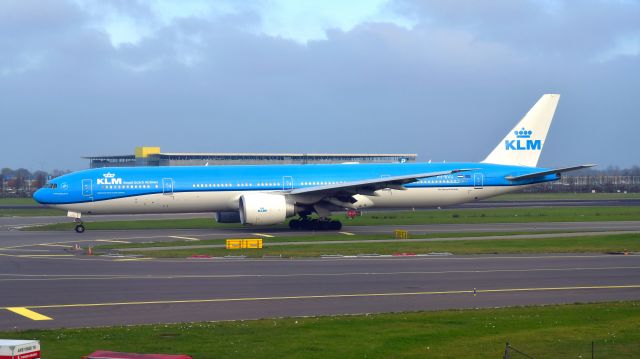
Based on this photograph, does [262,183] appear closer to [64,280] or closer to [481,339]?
[64,280]

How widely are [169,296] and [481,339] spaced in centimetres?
960

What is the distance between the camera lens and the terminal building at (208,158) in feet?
324

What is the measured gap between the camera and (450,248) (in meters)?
33.4

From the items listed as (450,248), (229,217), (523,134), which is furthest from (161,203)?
(523,134)

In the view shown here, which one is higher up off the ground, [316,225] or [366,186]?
[366,186]

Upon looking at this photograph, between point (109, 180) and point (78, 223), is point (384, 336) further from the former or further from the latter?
point (78, 223)

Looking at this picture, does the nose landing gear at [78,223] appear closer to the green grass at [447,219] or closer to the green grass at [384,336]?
the green grass at [447,219]

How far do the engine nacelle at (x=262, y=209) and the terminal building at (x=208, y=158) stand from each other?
1985 inches

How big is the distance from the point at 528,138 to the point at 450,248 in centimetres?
1988

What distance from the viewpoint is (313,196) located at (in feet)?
143

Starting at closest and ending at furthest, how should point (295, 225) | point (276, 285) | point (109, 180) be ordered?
point (276, 285), point (109, 180), point (295, 225)

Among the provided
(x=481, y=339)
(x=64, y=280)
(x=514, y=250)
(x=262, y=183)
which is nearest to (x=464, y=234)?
(x=514, y=250)

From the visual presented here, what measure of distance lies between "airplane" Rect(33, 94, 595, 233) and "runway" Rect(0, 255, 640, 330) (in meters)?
13.6

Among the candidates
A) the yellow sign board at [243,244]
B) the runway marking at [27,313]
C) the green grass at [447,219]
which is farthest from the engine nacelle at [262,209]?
the runway marking at [27,313]
